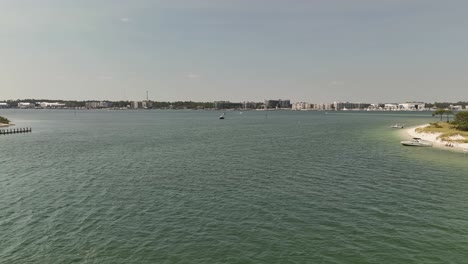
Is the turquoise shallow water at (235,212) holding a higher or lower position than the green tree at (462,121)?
lower

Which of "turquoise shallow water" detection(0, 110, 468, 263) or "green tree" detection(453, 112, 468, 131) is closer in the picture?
"turquoise shallow water" detection(0, 110, 468, 263)

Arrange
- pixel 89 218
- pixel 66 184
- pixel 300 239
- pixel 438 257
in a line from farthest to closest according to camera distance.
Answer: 1. pixel 66 184
2. pixel 89 218
3. pixel 300 239
4. pixel 438 257

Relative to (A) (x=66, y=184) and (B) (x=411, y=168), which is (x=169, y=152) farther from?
(B) (x=411, y=168)

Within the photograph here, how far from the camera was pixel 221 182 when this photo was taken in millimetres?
53938

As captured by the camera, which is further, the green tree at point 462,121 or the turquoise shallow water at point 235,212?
the green tree at point 462,121

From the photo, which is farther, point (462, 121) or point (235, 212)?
point (462, 121)

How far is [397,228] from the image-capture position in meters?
33.5

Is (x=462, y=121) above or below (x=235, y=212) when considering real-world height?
above

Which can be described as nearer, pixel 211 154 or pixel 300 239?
pixel 300 239

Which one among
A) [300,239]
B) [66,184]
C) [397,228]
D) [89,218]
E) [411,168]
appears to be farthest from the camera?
[411,168]

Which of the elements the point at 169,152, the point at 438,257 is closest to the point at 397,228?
the point at 438,257

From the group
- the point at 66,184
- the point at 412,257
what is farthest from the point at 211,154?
the point at 412,257

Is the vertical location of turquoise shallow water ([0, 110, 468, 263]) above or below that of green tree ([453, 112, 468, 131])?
below

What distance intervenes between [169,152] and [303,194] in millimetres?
52583
